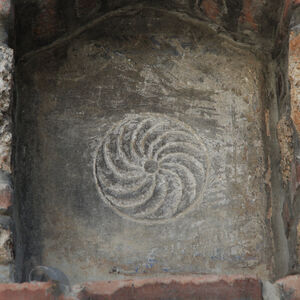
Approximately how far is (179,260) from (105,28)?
1248mm

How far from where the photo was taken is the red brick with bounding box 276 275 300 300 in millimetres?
3023

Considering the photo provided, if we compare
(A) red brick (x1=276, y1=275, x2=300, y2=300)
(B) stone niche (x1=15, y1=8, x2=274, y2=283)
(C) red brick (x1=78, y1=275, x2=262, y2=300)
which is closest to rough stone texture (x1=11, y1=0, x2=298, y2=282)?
(B) stone niche (x1=15, y1=8, x2=274, y2=283)

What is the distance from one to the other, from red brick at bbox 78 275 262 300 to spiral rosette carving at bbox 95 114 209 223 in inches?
31.8

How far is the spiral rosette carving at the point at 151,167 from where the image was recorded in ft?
12.5

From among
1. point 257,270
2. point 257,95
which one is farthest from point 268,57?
point 257,270

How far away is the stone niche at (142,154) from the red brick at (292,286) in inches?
25.3

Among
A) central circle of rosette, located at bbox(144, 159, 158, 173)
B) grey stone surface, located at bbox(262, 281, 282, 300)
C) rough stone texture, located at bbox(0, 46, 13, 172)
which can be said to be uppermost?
rough stone texture, located at bbox(0, 46, 13, 172)

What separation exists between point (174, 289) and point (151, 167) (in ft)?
3.29

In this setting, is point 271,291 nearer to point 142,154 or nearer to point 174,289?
point 174,289

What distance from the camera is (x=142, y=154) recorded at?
391 centimetres

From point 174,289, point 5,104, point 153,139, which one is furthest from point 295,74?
point 5,104

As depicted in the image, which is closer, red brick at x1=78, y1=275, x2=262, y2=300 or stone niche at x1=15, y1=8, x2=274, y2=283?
red brick at x1=78, y1=275, x2=262, y2=300

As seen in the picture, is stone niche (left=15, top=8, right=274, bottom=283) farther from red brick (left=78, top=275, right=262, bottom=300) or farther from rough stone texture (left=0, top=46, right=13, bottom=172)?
red brick (left=78, top=275, right=262, bottom=300)

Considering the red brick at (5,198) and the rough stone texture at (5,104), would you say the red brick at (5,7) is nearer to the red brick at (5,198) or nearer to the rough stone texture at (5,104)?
the rough stone texture at (5,104)
